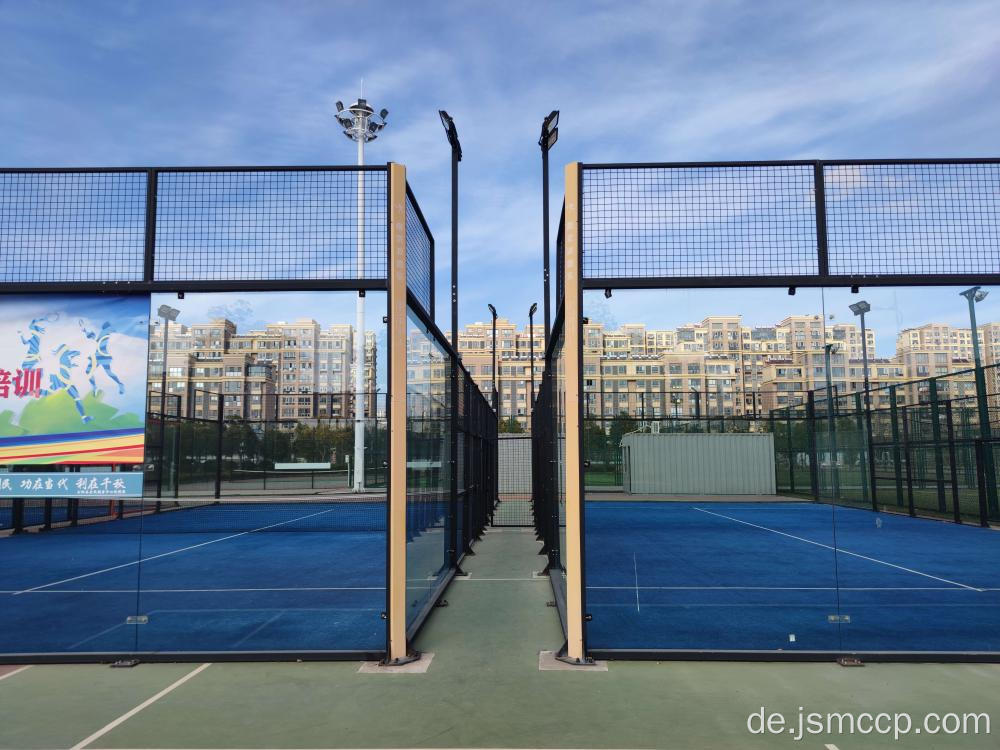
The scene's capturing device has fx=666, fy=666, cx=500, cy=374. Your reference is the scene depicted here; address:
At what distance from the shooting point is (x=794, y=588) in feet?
28.3

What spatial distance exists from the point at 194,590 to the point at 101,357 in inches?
166

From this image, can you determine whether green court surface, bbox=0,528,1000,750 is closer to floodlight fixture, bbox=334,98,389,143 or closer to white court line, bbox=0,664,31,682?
white court line, bbox=0,664,31,682

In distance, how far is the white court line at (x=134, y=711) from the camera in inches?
157

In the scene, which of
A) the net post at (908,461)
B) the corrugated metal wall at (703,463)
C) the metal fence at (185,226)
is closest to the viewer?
the metal fence at (185,226)

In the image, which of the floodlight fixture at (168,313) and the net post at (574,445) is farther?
the floodlight fixture at (168,313)

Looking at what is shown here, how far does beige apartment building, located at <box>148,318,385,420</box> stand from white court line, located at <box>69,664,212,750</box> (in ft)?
40.6

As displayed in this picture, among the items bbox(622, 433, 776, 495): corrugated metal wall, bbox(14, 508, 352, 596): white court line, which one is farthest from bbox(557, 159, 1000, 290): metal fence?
bbox(622, 433, 776, 495): corrugated metal wall

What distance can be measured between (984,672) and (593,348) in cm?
2487

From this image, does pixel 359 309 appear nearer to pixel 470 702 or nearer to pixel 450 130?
pixel 450 130

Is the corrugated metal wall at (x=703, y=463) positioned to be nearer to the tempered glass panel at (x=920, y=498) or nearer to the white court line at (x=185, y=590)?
the tempered glass panel at (x=920, y=498)

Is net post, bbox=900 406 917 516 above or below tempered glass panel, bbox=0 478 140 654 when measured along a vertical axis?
above

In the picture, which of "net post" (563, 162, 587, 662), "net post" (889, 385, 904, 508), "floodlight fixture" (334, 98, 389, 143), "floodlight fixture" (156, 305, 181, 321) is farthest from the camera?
"floodlight fixture" (334, 98, 389, 143)

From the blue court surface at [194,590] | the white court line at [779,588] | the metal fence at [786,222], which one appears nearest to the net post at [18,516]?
the blue court surface at [194,590]

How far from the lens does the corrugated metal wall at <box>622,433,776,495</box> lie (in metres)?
21.2
